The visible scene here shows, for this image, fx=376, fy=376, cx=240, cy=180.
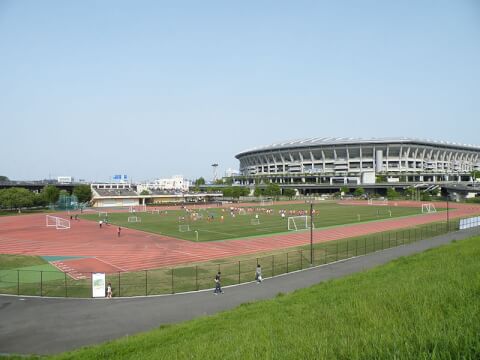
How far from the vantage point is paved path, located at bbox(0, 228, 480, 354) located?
624 inches

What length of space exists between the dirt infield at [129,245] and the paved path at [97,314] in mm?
8249

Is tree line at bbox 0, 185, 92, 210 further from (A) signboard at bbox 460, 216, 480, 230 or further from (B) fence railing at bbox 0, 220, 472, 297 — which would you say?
(A) signboard at bbox 460, 216, 480, 230

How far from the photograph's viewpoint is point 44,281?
26.5m

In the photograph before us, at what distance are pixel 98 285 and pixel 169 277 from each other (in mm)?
5695

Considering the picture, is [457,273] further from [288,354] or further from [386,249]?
[386,249]

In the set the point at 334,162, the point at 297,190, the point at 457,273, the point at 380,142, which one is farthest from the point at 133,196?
the point at 457,273

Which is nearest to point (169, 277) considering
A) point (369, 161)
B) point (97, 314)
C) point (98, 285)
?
point (98, 285)

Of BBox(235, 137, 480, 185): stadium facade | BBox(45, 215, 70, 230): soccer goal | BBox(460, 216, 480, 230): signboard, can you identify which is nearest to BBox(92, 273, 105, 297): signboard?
BBox(45, 215, 70, 230): soccer goal

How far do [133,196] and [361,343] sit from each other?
405 ft

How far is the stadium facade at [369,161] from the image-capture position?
160250 millimetres

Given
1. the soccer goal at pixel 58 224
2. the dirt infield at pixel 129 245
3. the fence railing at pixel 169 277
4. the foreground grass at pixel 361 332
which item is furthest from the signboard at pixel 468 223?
the soccer goal at pixel 58 224

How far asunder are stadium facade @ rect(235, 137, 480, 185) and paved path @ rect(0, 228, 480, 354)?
140 metres

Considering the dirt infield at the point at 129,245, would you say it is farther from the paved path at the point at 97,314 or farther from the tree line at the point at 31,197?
the tree line at the point at 31,197

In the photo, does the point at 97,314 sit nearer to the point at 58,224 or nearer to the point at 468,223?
the point at 58,224
